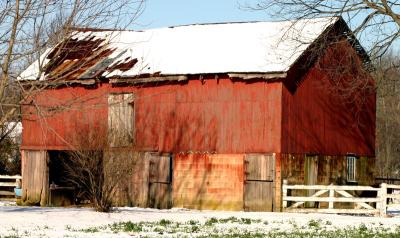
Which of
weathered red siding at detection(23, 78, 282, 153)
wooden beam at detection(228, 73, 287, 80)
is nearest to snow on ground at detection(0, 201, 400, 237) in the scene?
weathered red siding at detection(23, 78, 282, 153)

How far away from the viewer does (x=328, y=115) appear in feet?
113

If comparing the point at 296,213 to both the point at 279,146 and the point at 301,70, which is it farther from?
the point at 301,70

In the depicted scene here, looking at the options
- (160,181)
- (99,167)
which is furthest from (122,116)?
(99,167)

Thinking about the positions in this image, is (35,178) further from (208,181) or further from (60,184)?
(208,181)

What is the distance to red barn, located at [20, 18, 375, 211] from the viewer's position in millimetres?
31578

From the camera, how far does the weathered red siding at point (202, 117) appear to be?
31578mm

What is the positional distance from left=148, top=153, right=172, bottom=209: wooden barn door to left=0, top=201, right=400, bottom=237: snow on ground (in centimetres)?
474

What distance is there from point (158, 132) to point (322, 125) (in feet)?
21.6

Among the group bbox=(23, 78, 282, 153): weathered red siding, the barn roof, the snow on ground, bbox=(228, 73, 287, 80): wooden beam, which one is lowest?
the snow on ground

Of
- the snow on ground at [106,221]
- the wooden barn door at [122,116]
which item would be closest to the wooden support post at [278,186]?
the snow on ground at [106,221]

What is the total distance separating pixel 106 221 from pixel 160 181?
8.69 m

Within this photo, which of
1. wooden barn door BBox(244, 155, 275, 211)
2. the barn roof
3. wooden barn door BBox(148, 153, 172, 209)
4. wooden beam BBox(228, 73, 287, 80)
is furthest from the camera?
wooden barn door BBox(148, 153, 172, 209)

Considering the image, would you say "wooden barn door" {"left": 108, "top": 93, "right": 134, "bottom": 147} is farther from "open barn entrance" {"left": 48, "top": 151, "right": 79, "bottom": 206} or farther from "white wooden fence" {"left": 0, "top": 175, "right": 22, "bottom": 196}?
"white wooden fence" {"left": 0, "top": 175, "right": 22, "bottom": 196}

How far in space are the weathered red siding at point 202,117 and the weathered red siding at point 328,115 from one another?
715 millimetres
